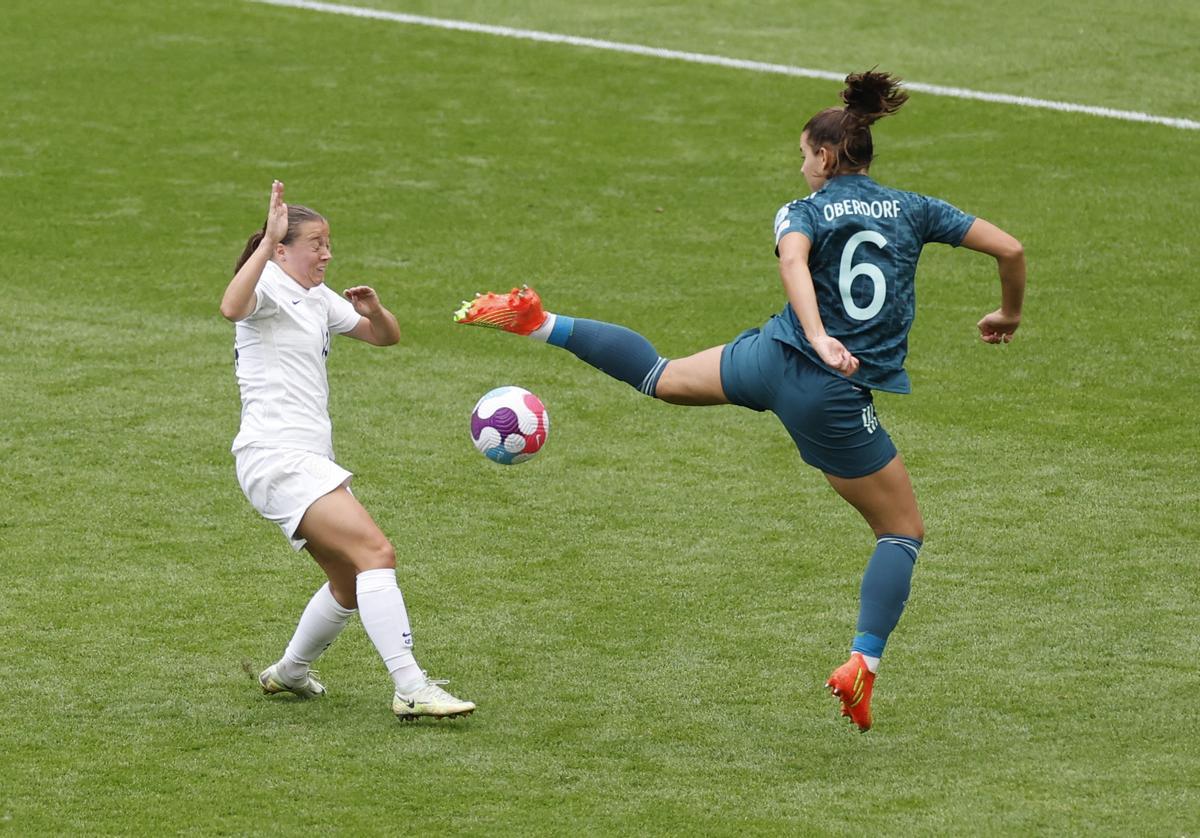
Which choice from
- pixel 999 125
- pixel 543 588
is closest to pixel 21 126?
pixel 999 125

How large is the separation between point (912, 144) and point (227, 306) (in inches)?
409

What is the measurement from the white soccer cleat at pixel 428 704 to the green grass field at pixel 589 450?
0.10m

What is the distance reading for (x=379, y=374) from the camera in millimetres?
10844

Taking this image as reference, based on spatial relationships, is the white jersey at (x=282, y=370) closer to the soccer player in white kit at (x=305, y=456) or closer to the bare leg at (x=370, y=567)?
the soccer player in white kit at (x=305, y=456)

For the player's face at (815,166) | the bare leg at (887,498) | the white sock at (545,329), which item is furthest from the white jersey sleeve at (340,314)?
the bare leg at (887,498)

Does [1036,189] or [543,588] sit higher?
[1036,189]

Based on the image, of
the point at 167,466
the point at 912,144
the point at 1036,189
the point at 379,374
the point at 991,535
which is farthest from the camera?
the point at 912,144

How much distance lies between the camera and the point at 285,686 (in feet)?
21.2

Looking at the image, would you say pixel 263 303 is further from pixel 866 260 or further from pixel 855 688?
pixel 855 688

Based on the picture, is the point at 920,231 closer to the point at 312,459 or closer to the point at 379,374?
the point at 312,459

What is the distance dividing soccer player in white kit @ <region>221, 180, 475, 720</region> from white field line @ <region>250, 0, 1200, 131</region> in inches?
441

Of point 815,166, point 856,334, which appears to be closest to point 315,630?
point 856,334

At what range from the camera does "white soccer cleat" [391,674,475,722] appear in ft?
19.8

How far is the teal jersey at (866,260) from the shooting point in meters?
5.87
